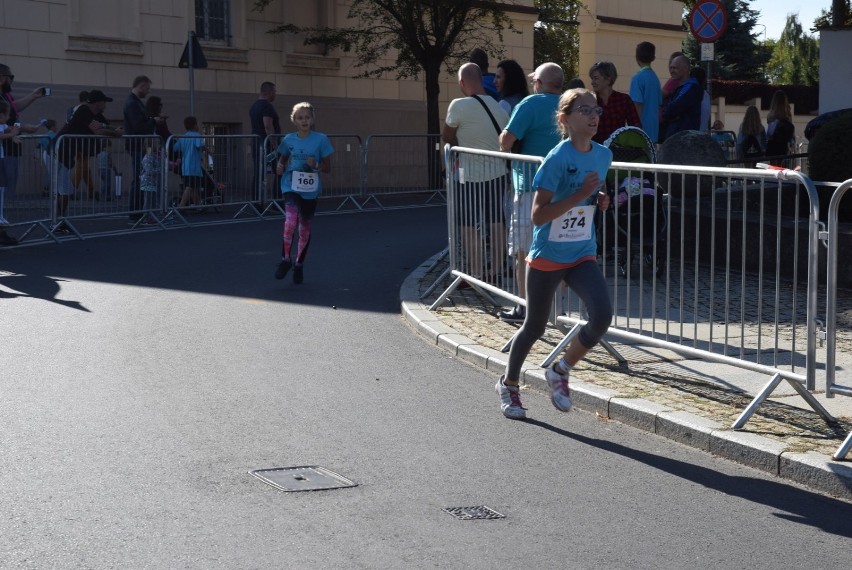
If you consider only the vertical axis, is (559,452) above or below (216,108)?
below

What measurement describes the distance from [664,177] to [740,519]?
560 centimetres

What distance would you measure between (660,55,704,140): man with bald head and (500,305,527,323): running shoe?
5.93 meters

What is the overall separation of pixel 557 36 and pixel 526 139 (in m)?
42.2

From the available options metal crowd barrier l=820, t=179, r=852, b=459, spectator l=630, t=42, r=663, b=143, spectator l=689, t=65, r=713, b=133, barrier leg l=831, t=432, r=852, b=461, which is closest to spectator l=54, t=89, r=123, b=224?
spectator l=630, t=42, r=663, b=143

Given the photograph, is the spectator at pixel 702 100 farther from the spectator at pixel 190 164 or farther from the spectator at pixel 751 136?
the spectator at pixel 190 164

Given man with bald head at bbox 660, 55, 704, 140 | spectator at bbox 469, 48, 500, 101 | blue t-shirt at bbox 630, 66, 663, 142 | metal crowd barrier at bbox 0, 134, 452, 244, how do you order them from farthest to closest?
metal crowd barrier at bbox 0, 134, 452, 244 → man with bald head at bbox 660, 55, 704, 140 → blue t-shirt at bbox 630, 66, 663, 142 → spectator at bbox 469, 48, 500, 101

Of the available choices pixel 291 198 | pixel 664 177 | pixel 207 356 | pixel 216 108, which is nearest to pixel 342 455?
pixel 207 356

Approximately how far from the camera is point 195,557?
15.5 feet

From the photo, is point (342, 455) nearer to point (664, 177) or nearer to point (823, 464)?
point (823, 464)

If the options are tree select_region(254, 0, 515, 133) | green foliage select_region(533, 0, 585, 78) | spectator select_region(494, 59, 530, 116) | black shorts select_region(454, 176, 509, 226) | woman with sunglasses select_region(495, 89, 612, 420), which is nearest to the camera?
woman with sunglasses select_region(495, 89, 612, 420)

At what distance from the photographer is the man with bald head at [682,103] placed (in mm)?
14961

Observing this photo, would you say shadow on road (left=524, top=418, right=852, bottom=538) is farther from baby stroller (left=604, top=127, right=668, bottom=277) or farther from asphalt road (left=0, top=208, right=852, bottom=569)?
baby stroller (left=604, top=127, right=668, bottom=277)

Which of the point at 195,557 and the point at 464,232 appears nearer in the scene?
the point at 195,557

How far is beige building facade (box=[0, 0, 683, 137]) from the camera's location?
23.2 m
